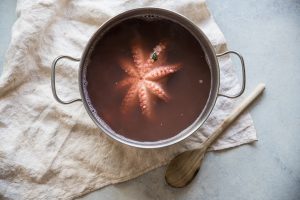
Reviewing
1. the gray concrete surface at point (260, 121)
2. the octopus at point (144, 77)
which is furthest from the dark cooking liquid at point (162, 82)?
the gray concrete surface at point (260, 121)

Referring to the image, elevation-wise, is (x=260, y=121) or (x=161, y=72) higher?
(x=161, y=72)

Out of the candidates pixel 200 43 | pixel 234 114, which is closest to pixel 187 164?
pixel 234 114

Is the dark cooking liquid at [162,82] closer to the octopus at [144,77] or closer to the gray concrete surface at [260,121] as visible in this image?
the octopus at [144,77]

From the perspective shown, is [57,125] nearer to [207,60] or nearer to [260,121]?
[207,60]

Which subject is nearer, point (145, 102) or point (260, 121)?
point (145, 102)

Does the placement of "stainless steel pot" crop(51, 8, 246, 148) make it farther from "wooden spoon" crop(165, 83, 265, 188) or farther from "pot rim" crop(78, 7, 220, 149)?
"wooden spoon" crop(165, 83, 265, 188)

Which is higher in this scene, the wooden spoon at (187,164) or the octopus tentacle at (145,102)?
the octopus tentacle at (145,102)
